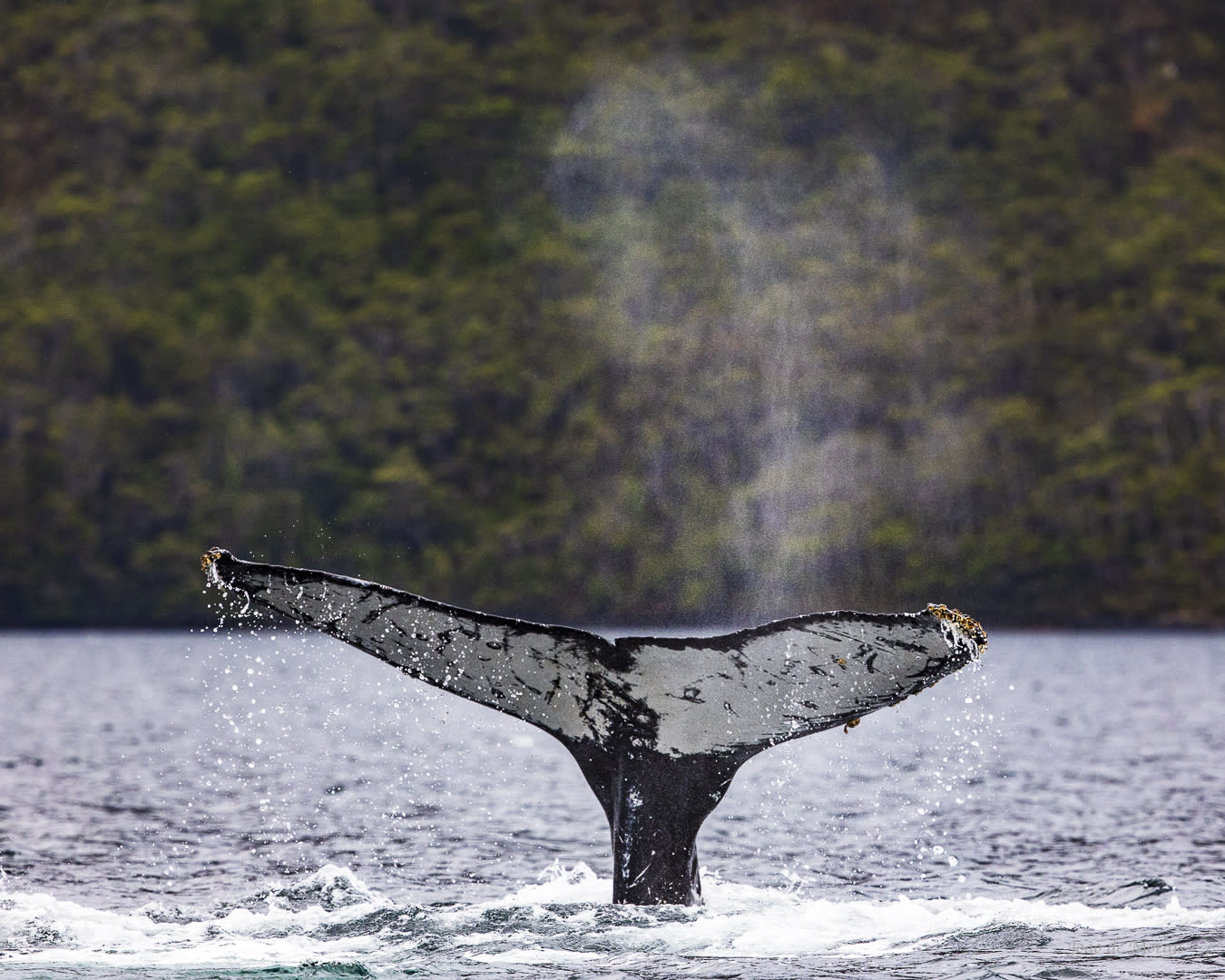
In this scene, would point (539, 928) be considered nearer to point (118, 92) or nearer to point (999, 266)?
point (999, 266)

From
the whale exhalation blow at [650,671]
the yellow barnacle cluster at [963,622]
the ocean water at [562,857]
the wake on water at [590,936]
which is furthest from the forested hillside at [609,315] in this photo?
the yellow barnacle cluster at [963,622]

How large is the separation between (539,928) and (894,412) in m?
111

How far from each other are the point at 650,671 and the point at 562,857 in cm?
662

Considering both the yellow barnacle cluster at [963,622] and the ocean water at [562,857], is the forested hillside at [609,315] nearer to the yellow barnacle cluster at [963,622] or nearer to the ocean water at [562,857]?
the ocean water at [562,857]

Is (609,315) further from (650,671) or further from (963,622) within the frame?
(963,622)

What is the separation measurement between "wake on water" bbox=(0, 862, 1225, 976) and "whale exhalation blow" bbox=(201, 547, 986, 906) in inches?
50.1

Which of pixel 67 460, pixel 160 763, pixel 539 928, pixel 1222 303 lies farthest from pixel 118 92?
pixel 539 928

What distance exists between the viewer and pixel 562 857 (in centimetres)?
1464

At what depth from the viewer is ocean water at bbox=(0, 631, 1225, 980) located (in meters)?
9.88

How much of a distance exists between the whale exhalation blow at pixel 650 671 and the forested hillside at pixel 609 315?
94902 mm

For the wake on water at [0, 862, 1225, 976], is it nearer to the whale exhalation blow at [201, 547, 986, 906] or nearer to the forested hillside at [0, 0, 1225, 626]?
the whale exhalation blow at [201, 547, 986, 906]

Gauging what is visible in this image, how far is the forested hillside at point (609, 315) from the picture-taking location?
108000mm

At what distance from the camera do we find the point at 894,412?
119500 millimetres

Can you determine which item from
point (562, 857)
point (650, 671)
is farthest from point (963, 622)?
point (562, 857)
